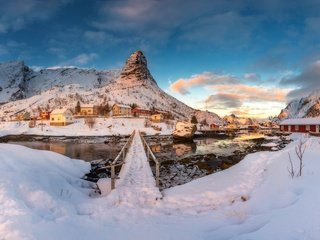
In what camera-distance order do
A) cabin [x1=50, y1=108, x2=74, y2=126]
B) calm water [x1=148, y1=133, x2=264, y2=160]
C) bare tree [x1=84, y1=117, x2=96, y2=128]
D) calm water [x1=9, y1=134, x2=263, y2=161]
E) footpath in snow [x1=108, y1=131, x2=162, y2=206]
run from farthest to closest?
cabin [x1=50, y1=108, x2=74, y2=126], bare tree [x1=84, y1=117, x2=96, y2=128], calm water [x1=148, y1=133, x2=264, y2=160], calm water [x1=9, y1=134, x2=263, y2=161], footpath in snow [x1=108, y1=131, x2=162, y2=206]

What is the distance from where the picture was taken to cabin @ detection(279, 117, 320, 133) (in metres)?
68.6

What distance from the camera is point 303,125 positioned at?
73250 millimetres

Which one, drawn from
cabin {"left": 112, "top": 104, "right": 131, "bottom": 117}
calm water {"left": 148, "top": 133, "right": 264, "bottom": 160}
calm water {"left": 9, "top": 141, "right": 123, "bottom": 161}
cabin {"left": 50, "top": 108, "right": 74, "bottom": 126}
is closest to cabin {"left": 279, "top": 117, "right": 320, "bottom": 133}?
calm water {"left": 148, "top": 133, "right": 264, "bottom": 160}

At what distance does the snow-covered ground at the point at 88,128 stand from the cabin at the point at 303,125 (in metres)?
35.5

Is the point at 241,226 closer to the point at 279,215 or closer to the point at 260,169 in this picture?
the point at 279,215

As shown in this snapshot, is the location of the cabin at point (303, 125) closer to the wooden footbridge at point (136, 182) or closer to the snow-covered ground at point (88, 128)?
the snow-covered ground at point (88, 128)

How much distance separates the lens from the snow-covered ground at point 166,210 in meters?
7.75

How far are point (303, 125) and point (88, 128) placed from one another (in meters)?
60.3

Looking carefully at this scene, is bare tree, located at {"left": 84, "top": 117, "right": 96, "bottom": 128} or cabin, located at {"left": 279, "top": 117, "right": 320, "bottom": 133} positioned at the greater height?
bare tree, located at {"left": 84, "top": 117, "right": 96, "bottom": 128}

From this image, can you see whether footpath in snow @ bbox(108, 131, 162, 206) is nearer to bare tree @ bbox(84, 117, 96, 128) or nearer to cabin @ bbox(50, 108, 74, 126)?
bare tree @ bbox(84, 117, 96, 128)

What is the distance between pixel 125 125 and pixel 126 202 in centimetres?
8464

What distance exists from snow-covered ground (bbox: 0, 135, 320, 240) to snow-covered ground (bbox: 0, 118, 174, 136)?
6991cm

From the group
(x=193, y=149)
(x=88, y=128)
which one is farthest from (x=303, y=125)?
(x=88, y=128)

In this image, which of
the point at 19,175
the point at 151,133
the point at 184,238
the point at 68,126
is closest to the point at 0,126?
the point at 68,126
